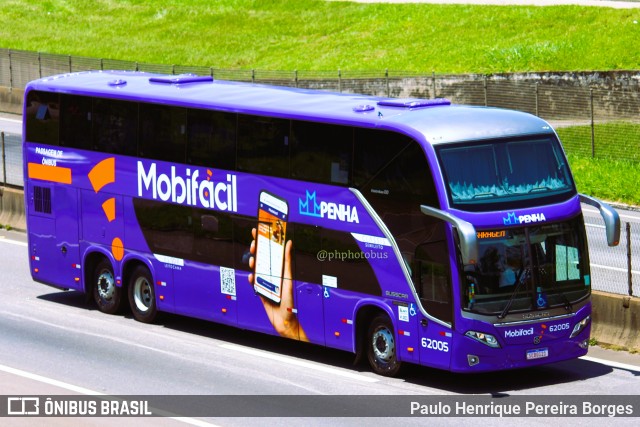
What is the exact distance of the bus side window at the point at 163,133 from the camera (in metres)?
21.0

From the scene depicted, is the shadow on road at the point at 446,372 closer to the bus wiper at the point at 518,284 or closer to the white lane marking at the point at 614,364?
the white lane marking at the point at 614,364

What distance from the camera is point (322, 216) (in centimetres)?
1870

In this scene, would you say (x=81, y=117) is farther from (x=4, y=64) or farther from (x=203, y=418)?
(x=4, y=64)

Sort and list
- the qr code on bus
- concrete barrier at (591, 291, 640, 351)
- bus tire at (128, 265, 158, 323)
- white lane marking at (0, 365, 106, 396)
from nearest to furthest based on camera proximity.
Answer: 1. white lane marking at (0, 365, 106, 396)
2. concrete barrier at (591, 291, 640, 351)
3. the qr code on bus
4. bus tire at (128, 265, 158, 323)

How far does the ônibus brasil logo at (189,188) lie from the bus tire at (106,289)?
6.41ft

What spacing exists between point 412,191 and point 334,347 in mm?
2929

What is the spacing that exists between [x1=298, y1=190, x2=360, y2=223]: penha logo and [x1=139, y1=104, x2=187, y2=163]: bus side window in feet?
9.58

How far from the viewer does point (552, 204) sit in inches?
683

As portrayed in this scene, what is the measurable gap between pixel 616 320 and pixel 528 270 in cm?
308

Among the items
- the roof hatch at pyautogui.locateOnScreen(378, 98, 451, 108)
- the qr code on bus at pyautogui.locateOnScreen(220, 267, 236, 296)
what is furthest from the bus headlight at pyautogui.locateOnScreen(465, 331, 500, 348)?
the qr code on bus at pyautogui.locateOnScreen(220, 267, 236, 296)

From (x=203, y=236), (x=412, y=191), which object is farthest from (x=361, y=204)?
(x=203, y=236)

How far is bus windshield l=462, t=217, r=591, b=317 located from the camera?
55.2 ft

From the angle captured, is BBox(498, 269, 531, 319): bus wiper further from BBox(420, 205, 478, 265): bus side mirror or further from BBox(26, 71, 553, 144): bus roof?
BBox(26, 71, 553, 144): bus roof

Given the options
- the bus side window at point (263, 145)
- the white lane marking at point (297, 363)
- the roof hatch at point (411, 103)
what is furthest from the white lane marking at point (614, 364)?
the bus side window at point (263, 145)
